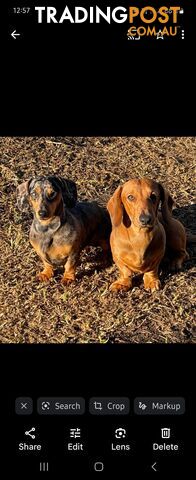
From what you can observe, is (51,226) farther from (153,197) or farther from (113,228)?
(153,197)

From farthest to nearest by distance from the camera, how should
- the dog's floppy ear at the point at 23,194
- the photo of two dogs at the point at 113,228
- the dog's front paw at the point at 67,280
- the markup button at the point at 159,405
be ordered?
1. the dog's front paw at the point at 67,280
2. the dog's floppy ear at the point at 23,194
3. the photo of two dogs at the point at 113,228
4. the markup button at the point at 159,405

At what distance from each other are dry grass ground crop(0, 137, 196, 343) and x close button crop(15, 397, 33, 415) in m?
1.46

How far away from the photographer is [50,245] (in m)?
4.53

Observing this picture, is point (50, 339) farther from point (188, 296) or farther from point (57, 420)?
point (57, 420)

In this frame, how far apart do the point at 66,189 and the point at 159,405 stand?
2100 millimetres

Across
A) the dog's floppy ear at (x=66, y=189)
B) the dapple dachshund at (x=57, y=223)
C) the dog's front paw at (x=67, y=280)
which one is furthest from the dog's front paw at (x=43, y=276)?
the dog's floppy ear at (x=66, y=189)

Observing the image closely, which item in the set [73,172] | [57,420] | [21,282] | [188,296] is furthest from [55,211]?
[57,420]

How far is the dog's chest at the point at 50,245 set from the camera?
14.9 feet

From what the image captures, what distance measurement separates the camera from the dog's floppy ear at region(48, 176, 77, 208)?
4.37m

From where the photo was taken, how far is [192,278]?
4652 millimetres

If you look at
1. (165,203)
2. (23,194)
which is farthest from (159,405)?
(23,194)

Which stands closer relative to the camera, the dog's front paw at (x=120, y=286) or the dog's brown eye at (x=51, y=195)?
the dog's brown eye at (x=51, y=195)

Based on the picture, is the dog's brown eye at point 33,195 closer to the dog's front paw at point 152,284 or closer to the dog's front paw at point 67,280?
the dog's front paw at point 67,280

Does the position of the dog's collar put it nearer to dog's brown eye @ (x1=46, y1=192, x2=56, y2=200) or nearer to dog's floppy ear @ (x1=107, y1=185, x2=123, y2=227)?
dog's brown eye @ (x1=46, y1=192, x2=56, y2=200)
